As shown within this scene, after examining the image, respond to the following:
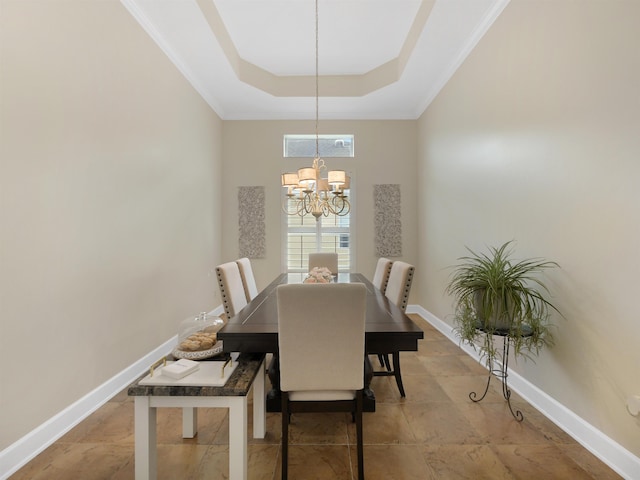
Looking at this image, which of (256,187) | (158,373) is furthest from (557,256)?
(256,187)

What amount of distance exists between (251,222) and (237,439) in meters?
4.02

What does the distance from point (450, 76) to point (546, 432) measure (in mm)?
3595

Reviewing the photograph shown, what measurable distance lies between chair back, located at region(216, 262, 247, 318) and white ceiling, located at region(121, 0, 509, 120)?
225 cm

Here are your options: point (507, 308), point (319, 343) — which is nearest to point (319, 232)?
point (507, 308)

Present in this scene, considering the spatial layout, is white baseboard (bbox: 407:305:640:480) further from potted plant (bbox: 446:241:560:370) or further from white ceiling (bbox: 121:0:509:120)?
white ceiling (bbox: 121:0:509:120)

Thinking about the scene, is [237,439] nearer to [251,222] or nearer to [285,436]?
[285,436]

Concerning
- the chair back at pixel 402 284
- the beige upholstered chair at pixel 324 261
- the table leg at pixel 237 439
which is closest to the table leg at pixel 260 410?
the table leg at pixel 237 439

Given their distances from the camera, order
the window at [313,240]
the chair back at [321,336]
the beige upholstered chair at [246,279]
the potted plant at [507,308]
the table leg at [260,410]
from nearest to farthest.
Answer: the chair back at [321,336] < the table leg at [260,410] < the potted plant at [507,308] < the beige upholstered chair at [246,279] < the window at [313,240]

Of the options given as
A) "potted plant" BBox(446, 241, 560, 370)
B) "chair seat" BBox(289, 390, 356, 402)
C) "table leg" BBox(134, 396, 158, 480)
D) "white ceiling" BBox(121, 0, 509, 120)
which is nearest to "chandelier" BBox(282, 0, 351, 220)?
"white ceiling" BBox(121, 0, 509, 120)

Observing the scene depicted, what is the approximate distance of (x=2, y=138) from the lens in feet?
5.37

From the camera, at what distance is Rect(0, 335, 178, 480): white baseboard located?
1665 mm

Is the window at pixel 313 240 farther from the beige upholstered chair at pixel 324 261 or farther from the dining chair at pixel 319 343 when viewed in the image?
the dining chair at pixel 319 343

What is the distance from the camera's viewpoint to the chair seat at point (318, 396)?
5.40 ft

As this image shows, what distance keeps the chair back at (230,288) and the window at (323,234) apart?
2.39m
